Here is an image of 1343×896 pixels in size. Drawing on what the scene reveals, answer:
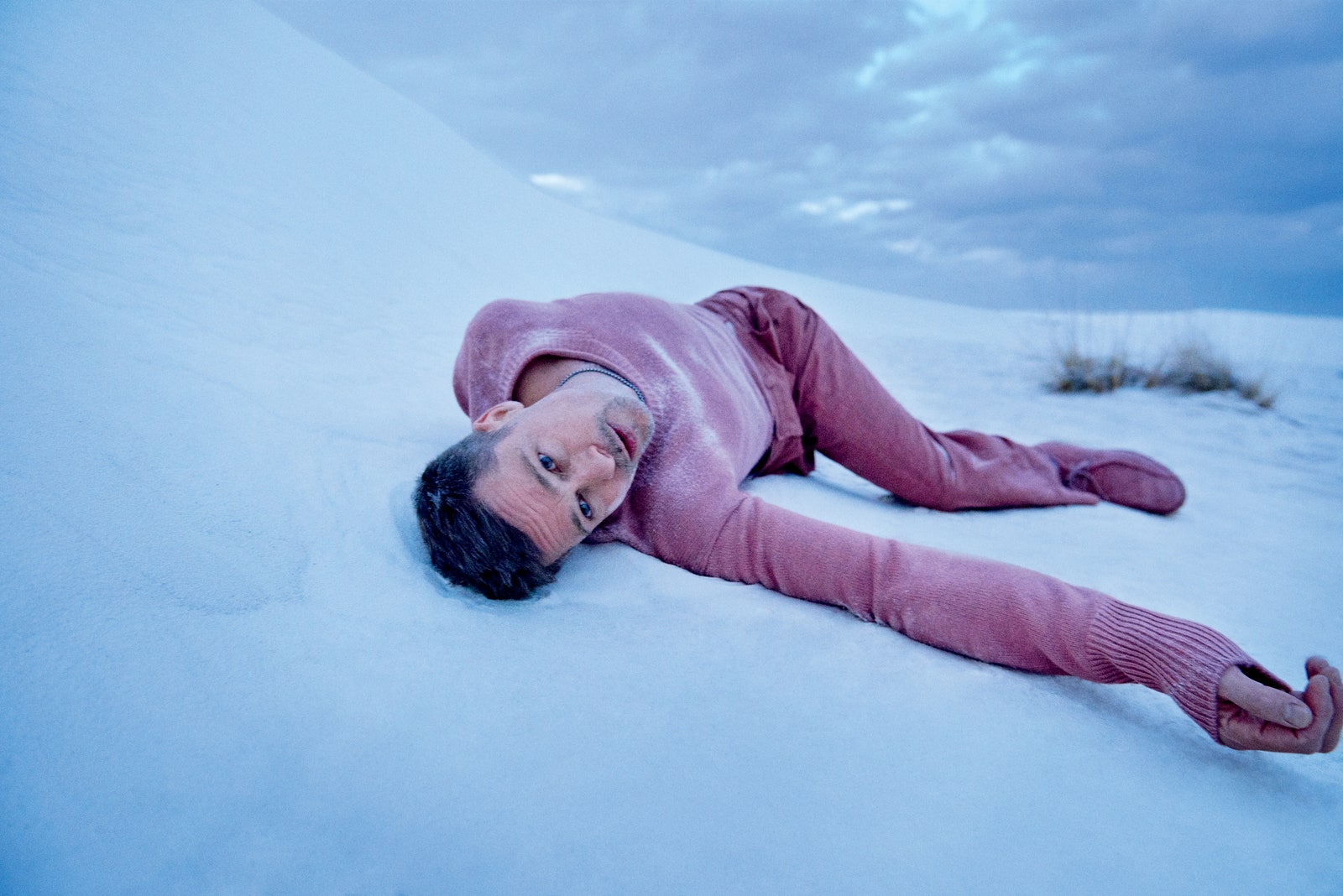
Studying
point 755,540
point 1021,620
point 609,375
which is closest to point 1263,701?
point 1021,620

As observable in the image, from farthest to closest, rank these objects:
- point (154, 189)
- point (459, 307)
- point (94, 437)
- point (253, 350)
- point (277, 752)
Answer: point (459, 307)
point (154, 189)
point (253, 350)
point (94, 437)
point (277, 752)

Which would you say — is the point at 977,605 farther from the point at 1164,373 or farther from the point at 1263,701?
the point at 1164,373

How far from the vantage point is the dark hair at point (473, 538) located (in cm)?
141

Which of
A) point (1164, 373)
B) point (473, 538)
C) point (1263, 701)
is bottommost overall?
point (473, 538)

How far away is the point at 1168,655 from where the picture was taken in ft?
3.66

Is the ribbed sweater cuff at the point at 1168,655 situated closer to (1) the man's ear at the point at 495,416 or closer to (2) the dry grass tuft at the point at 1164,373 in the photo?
(1) the man's ear at the point at 495,416

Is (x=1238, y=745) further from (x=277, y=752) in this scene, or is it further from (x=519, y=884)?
(x=277, y=752)

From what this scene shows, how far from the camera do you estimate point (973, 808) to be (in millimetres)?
968

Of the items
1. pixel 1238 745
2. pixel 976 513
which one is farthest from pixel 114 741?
pixel 976 513

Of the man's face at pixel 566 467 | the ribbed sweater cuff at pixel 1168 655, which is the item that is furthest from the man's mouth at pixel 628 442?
the ribbed sweater cuff at pixel 1168 655

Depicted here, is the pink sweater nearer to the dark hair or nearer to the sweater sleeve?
the sweater sleeve

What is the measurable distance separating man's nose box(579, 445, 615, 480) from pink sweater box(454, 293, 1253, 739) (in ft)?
0.71

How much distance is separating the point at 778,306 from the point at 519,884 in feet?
6.83

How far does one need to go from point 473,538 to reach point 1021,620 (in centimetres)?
108
